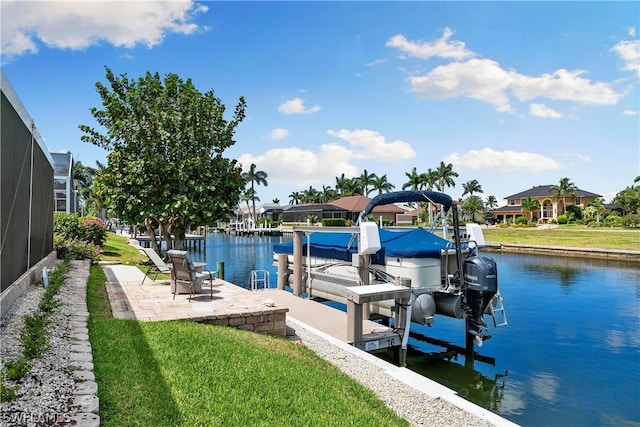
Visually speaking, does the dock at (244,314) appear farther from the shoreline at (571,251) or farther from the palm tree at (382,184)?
the palm tree at (382,184)

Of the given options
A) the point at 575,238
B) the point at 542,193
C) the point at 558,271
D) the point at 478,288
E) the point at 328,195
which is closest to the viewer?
the point at 478,288

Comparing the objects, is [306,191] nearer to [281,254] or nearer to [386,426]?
[281,254]

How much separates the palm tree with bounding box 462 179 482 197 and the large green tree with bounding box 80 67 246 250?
251 feet

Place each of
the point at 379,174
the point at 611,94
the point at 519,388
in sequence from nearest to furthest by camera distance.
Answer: the point at 519,388
the point at 611,94
the point at 379,174

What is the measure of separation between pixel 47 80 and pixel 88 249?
20.2 feet

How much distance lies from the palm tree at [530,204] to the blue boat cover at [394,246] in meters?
65.9

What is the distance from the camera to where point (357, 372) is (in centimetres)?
611

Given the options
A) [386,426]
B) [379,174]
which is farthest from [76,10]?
[379,174]

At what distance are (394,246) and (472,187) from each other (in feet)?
262

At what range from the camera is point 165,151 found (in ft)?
49.9

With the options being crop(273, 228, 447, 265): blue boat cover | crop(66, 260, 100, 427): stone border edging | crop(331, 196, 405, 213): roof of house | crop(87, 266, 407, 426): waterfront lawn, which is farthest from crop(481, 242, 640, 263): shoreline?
crop(66, 260, 100, 427): stone border edging

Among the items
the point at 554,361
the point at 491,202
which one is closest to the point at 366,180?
the point at 491,202

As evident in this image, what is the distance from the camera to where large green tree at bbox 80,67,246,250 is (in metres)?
14.6

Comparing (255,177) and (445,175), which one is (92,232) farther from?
(445,175)
